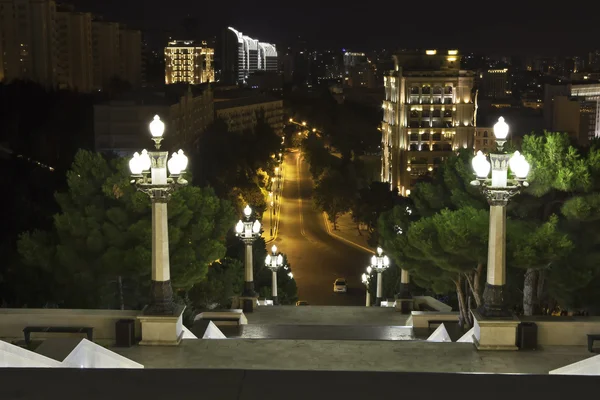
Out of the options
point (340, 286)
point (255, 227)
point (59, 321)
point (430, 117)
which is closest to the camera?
point (59, 321)

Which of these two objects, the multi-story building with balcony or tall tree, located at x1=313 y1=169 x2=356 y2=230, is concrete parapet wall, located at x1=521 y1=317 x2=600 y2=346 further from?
the multi-story building with balcony

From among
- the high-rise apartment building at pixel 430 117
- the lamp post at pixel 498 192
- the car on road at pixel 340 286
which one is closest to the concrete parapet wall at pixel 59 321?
the lamp post at pixel 498 192

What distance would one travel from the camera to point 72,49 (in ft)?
361

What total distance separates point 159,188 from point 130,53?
414ft

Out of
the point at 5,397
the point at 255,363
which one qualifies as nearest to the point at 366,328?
the point at 255,363

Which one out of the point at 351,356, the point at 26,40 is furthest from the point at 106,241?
the point at 26,40

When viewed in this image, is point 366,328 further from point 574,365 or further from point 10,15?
point 10,15

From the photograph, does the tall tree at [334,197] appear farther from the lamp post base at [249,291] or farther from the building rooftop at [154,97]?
the lamp post base at [249,291]

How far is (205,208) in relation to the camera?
24.9 m

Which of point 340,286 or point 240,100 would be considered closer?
point 340,286

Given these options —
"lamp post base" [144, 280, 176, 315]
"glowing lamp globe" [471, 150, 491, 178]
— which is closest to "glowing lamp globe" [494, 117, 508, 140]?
"glowing lamp globe" [471, 150, 491, 178]

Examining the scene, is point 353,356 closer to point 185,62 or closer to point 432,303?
point 432,303

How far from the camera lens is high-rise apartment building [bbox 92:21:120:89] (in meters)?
123

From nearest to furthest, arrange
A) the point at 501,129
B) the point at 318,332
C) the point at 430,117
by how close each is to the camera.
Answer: the point at 501,129 < the point at 318,332 < the point at 430,117
